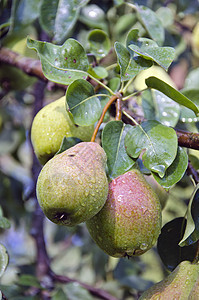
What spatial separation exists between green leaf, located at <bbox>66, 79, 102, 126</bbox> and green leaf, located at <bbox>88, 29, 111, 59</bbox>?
0.31 meters

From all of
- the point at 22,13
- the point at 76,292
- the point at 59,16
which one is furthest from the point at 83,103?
the point at 76,292

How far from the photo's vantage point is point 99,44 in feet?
3.86

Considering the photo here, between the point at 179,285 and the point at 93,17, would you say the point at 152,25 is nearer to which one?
the point at 93,17

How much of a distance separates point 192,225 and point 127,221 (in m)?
0.15

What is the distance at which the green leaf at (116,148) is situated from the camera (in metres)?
0.82

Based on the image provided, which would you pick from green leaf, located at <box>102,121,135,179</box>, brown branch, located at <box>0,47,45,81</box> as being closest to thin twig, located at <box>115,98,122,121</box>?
green leaf, located at <box>102,121,135,179</box>

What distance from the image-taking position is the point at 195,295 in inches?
28.8

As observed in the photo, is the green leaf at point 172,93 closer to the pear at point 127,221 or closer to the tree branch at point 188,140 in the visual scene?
the tree branch at point 188,140

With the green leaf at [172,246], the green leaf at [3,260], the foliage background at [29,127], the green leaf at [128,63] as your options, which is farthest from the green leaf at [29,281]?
the green leaf at [128,63]

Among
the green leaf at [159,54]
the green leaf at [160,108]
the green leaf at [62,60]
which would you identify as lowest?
the green leaf at [160,108]

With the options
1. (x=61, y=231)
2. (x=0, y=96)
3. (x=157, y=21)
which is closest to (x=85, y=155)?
(x=157, y=21)

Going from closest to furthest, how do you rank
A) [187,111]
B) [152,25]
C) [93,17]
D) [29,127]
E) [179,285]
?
[179,285], [187,111], [152,25], [93,17], [29,127]

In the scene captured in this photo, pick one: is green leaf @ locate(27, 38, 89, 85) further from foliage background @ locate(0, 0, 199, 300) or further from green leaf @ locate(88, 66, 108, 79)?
foliage background @ locate(0, 0, 199, 300)

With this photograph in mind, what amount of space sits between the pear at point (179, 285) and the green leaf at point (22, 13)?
35.0 inches
